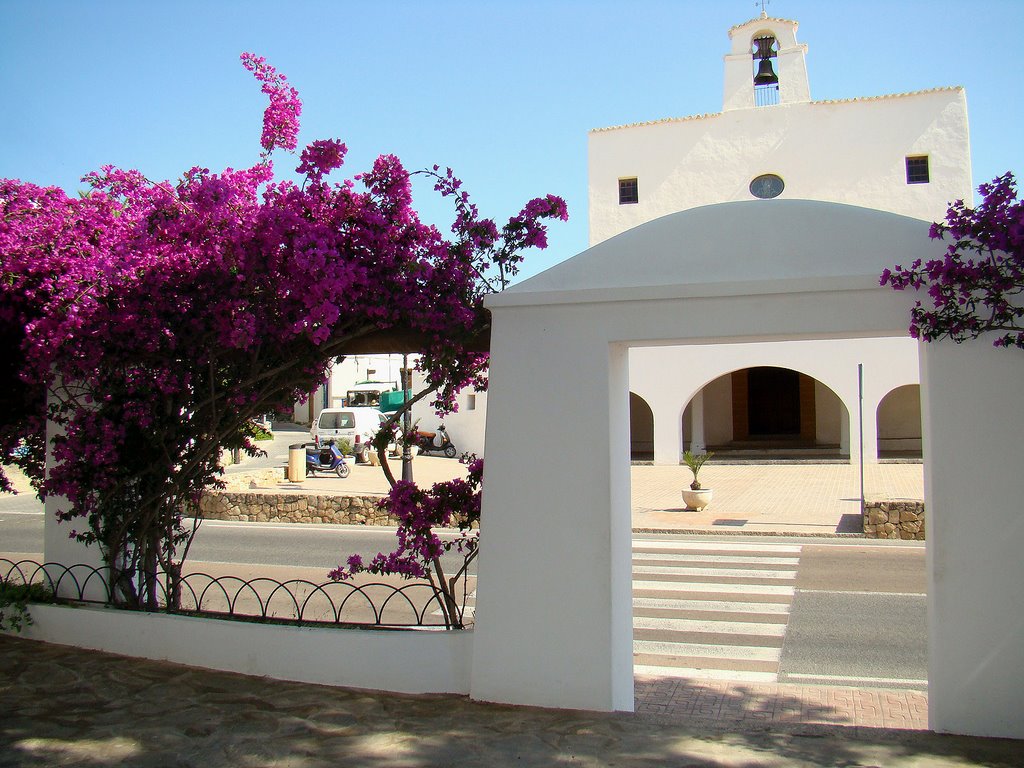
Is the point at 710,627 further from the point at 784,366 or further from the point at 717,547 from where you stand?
the point at 784,366

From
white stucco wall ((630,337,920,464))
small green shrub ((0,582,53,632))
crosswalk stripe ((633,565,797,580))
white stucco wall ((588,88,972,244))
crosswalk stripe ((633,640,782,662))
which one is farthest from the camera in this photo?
white stucco wall ((588,88,972,244))

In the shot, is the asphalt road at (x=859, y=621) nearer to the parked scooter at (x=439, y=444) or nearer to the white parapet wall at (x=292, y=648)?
the white parapet wall at (x=292, y=648)

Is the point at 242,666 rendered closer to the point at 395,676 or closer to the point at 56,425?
the point at 395,676

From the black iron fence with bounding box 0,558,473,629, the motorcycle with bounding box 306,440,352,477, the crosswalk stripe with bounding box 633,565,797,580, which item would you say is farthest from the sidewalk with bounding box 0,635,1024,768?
the motorcycle with bounding box 306,440,352,477

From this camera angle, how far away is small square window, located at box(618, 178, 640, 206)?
96.0ft

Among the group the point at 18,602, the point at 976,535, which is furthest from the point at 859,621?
the point at 18,602

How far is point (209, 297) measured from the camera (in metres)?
5.75

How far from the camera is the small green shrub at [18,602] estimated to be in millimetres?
6531

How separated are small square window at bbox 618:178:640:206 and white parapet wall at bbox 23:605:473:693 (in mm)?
25136

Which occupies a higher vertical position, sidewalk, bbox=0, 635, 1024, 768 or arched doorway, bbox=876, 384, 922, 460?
arched doorway, bbox=876, 384, 922, 460

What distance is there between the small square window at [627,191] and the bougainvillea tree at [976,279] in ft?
82.9

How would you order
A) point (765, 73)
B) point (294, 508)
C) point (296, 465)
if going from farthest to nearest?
point (765, 73), point (296, 465), point (294, 508)

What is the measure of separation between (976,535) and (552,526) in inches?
87.6

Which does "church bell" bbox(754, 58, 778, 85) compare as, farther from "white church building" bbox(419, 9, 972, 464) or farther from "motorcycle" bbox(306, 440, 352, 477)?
"motorcycle" bbox(306, 440, 352, 477)
